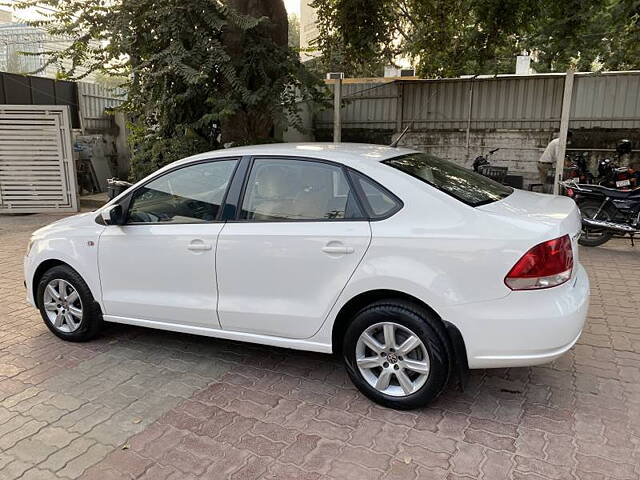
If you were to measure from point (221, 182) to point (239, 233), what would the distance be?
0.46 meters

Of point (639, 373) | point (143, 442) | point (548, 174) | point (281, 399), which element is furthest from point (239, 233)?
point (548, 174)

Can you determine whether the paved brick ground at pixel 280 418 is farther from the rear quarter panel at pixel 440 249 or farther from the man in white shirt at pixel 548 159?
the man in white shirt at pixel 548 159

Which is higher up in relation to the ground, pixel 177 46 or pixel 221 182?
pixel 177 46

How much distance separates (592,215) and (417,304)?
18.1 feet

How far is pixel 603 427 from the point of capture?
3010 millimetres

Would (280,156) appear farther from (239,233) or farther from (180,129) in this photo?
(180,129)

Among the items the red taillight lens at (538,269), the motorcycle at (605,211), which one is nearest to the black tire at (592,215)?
the motorcycle at (605,211)

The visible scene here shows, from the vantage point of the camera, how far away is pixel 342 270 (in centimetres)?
317

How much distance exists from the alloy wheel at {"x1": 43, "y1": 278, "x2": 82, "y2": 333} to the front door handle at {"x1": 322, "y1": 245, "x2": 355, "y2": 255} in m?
2.22

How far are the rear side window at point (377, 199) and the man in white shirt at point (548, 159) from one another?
22.6 feet

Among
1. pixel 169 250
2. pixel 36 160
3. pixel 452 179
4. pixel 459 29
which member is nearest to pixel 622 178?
pixel 459 29

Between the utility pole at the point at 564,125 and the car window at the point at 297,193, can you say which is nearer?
the car window at the point at 297,193

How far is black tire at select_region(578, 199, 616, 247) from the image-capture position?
24.0 ft

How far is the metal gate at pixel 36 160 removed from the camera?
1040cm
